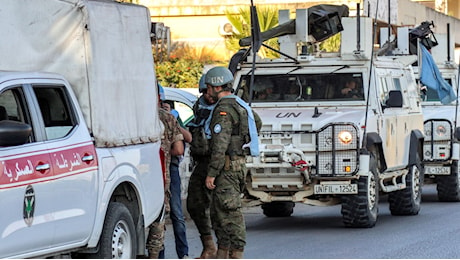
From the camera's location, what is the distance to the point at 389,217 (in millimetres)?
16891

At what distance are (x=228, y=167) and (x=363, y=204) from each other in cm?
448

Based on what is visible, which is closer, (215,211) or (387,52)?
(215,211)

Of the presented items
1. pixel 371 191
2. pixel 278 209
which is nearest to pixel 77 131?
pixel 371 191

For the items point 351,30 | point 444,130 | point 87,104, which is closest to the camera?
point 87,104

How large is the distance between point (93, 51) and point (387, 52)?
1070 cm

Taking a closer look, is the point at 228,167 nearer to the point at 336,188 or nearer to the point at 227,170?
the point at 227,170

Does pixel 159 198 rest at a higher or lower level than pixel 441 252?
higher

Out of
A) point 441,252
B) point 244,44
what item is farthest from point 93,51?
point 244,44

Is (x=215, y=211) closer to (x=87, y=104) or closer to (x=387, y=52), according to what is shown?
(x=87, y=104)

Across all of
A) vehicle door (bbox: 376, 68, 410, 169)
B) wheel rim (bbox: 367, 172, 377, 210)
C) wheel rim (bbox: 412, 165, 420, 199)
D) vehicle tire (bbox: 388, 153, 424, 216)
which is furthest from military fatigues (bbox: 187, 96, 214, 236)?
wheel rim (bbox: 412, 165, 420, 199)

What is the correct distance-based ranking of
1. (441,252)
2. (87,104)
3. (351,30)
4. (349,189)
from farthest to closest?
(351,30) → (349,189) → (441,252) → (87,104)

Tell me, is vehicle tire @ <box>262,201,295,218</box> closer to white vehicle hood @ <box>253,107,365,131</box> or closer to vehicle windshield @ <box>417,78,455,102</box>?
white vehicle hood @ <box>253,107,365,131</box>

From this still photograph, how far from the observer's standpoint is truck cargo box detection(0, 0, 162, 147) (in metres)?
8.77

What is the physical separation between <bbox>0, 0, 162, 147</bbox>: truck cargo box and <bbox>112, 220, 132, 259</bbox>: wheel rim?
0.69 metres
